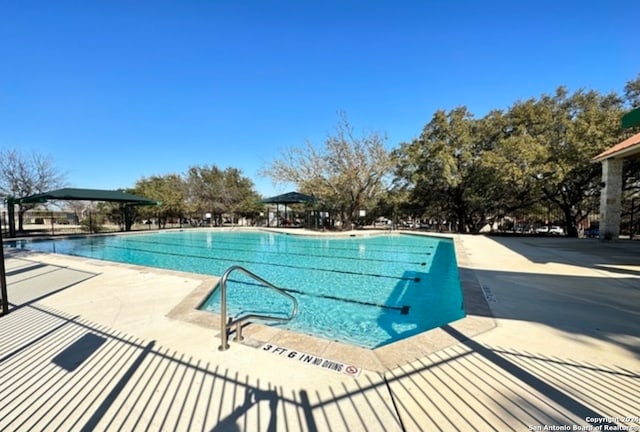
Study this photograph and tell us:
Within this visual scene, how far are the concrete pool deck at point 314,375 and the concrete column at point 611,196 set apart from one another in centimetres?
970

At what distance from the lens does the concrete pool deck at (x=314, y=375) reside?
5.19ft

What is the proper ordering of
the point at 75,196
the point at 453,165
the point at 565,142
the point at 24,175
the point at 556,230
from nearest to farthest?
the point at 565,142 < the point at 75,196 < the point at 453,165 < the point at 24,175 < the point at 556,230

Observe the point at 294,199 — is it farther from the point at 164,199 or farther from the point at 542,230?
the point at 542,230

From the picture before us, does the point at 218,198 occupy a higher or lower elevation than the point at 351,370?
higher

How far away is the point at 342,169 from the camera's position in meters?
18.9

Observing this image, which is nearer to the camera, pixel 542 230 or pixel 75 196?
pixel 75 196

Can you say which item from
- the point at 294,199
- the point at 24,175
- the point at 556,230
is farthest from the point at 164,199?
the point at 556,230

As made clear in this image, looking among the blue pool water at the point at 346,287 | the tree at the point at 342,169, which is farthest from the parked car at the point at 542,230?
the blue pool water at the point at 346,287

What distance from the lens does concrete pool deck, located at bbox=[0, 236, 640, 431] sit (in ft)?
5.19

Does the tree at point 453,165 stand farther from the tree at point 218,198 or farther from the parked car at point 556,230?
the tree at point 218,198

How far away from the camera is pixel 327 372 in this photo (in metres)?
2.06

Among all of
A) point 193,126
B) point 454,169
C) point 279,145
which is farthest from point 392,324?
point 193,126

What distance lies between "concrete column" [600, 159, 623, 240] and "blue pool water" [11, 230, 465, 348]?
6.27m

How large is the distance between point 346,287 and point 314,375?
13.3 ft
